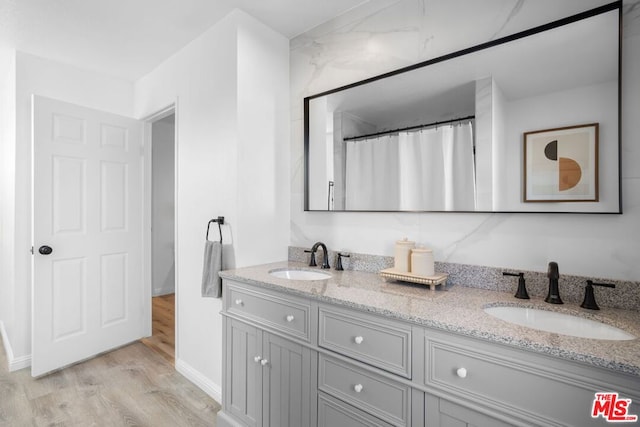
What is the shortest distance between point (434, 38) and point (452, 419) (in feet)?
5.61

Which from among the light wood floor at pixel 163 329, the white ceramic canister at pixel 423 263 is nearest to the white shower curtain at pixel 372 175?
the white ceramic canister at pixel 423 263

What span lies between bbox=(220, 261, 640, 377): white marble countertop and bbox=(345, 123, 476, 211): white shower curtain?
43 cm

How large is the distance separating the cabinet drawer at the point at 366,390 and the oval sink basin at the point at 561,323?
477 mm

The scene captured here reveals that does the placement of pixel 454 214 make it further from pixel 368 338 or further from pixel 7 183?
pixel 7 183

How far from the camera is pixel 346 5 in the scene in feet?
6.53

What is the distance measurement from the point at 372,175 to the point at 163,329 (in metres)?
2.82

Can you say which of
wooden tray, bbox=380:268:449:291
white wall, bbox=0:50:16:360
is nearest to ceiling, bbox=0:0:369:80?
white wall, bbox=0:50:16:360

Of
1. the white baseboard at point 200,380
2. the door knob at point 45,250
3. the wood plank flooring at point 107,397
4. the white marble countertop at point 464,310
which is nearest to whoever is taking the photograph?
the white marble countertop at point 464,310

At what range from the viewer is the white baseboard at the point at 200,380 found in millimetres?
2172

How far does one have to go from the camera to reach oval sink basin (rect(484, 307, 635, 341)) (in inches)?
42.1

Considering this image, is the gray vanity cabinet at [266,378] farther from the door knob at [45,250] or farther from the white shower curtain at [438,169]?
the door knob at [45,250]

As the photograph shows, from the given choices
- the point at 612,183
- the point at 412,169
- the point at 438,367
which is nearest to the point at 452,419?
the point at 438,367

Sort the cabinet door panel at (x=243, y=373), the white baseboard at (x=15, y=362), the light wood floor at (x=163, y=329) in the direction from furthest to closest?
A: the light wood floor at (x=163, y=329) < the white baseboard at (x=15, y=362) < the cabinet door panel at (x=243, y=373)

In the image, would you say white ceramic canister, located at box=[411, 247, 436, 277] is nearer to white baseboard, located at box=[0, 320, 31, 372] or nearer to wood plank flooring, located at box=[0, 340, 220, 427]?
wood plank flooring, located at box=[0, 340, 220, 427]
